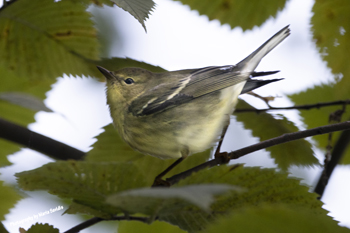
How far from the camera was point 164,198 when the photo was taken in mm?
262

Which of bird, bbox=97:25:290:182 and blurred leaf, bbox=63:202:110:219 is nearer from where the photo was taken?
blurred leaf, bbox=63:202:110:219

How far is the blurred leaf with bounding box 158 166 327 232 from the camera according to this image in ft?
1.23

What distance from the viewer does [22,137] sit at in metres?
0.64

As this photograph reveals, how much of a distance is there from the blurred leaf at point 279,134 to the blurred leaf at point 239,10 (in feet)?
0.54

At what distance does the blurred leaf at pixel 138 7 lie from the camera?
42cm

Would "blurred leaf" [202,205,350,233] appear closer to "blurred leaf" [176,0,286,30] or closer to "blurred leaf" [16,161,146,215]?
"blurred leaf" [16,161,146,215]

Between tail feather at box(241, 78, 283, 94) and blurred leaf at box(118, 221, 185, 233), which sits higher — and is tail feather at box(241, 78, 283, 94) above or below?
above

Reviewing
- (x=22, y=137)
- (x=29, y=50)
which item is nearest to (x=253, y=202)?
(x=22, y=137)

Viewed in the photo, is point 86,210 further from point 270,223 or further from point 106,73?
point 106,73

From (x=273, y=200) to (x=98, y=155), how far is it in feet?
1.19

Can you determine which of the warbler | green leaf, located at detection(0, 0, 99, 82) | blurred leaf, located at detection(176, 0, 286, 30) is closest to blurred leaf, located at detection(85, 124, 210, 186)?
the warbler

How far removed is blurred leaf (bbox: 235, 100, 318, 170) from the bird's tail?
10cm

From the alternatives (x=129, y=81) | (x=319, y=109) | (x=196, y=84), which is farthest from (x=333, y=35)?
(x=129, y=81)

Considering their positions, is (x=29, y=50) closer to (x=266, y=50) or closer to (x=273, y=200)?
(x=266, y=50)
